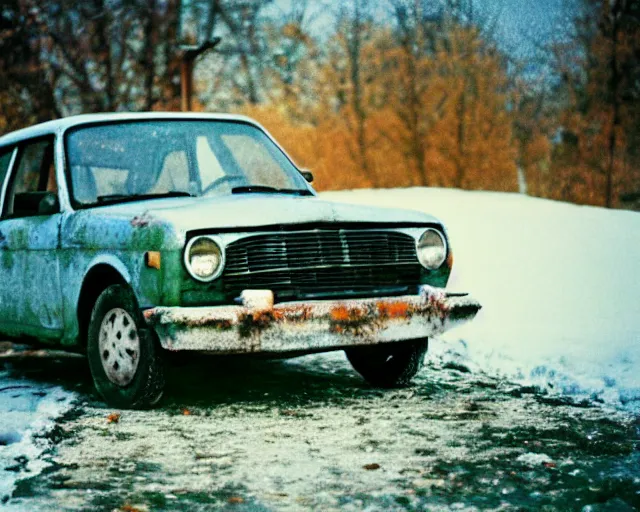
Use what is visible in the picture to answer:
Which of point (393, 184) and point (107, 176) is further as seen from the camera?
point (393, 184)

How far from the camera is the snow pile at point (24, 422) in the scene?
198 inches

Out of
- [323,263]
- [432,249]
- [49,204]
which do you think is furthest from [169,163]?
[432,249]

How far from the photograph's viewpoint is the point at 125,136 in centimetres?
759

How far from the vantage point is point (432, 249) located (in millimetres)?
6914

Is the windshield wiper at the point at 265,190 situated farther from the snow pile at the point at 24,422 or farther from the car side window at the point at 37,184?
the snow pile at the point at 24,422

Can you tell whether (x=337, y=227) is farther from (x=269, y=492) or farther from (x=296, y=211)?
(x=269, y=492)

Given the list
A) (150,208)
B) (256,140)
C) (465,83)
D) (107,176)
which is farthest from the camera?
(465,83)

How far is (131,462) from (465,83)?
103 ft

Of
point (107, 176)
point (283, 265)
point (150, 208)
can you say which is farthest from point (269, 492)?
point (107, 176)

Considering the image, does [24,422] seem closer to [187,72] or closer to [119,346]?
[119,346]

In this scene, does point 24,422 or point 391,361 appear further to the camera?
point 391,361

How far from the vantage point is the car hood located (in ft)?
20.1

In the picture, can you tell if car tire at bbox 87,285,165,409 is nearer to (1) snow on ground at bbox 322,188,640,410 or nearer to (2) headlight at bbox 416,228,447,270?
(2) headlight at bbox 416,228,447,270

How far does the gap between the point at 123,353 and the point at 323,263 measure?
4.26 ft
